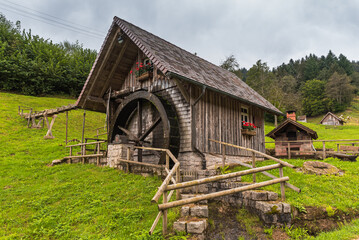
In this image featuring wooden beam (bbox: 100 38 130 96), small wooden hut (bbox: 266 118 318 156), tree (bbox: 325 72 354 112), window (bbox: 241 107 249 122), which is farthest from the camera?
tree (bbox: 325 72 354 112)

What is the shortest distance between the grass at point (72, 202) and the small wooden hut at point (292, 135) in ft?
34.9

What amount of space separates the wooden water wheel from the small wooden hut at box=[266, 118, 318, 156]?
8.13m

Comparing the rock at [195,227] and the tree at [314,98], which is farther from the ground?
the tree at [314,98]

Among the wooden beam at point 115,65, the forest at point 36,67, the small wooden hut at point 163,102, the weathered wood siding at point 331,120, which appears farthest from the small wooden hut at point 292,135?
the weathered wood siding at point 331,120

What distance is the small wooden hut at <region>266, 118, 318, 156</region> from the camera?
49.3ft

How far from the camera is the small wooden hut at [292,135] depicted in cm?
1504

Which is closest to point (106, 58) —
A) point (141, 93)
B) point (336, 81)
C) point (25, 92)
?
point (141, 93)

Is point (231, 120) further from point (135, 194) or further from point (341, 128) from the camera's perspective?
point (341, 128)

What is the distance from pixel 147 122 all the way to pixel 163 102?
220 cm

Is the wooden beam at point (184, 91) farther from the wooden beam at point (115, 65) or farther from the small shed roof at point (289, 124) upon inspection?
the small shed roof at point (289, 124)

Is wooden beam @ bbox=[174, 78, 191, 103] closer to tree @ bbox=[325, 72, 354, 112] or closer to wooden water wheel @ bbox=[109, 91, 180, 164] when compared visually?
wooden water wheel @ bbox=[109, 91, 180, 164]

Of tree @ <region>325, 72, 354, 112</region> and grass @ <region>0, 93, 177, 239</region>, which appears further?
tree @ <region>325, 72, 354, 112</region>

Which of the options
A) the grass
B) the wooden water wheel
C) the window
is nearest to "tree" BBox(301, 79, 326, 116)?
the window

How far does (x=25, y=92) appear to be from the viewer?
32.6m
